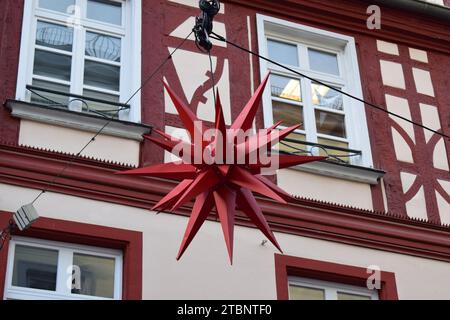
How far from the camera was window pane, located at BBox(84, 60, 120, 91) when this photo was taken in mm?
10398

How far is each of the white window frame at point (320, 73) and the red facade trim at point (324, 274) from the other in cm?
127

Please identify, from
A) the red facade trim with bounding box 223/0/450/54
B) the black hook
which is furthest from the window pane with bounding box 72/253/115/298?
the red facade trim with bounding box 223/0/450/54

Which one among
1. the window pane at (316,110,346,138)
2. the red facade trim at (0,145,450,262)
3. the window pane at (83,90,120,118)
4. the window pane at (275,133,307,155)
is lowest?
the red facade trim at (0,145,450,262)

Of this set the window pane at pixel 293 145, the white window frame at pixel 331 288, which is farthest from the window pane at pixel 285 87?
the white window frame at pixel 331 288

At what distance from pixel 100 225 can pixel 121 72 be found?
5.96 ft

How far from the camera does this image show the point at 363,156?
11.1m

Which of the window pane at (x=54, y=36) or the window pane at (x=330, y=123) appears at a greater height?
the window pane at (x=54, y=36)

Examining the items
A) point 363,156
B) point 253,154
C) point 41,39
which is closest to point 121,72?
point 41,39

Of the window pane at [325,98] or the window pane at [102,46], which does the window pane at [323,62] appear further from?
the window pane at [102,46]

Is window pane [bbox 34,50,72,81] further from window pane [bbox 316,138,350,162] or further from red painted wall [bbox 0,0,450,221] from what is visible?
window pane [bbox 316,138,350,162]

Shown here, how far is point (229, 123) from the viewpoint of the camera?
1057 cm

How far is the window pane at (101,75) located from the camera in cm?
1040

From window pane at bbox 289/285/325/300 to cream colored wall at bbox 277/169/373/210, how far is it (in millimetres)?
892
